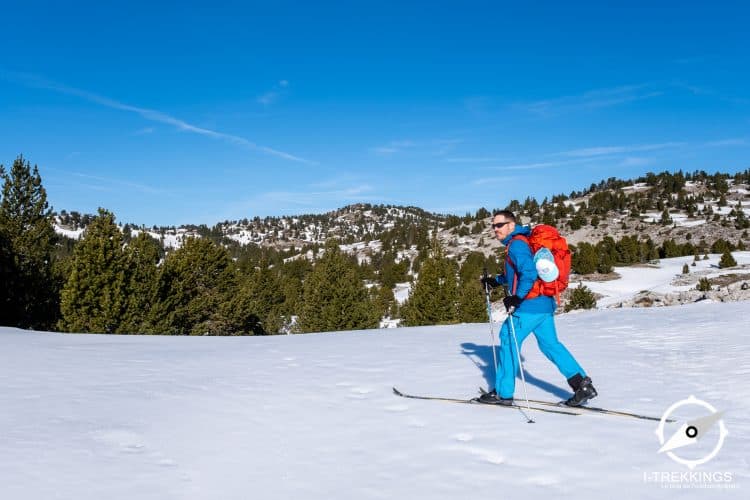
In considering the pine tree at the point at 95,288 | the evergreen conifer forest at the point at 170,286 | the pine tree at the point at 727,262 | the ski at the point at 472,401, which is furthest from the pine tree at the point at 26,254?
the pine tree at the point at 727,262

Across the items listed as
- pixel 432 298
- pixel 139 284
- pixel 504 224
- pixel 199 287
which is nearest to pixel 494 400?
pixel 504 224

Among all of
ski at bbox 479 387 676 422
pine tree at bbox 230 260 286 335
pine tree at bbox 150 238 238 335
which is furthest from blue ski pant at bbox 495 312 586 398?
pine tree at bbox 230 260 286 335

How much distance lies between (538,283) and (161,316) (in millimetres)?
26281

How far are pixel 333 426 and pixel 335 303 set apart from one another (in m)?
27.7

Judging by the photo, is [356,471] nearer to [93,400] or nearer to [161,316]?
[93,400]

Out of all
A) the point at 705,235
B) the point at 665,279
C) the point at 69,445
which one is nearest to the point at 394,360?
the point at 69,445

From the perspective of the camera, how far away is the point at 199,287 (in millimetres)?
34938

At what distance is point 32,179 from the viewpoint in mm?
32312

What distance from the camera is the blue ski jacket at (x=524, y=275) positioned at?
5.52 meters

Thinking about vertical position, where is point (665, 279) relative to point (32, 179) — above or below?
below

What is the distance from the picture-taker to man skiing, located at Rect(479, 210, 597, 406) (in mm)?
5562

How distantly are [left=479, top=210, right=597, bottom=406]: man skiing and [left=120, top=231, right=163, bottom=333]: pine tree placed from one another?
75.7ft

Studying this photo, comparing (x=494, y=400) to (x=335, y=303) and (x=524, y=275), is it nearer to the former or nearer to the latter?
(x=524, y=275)

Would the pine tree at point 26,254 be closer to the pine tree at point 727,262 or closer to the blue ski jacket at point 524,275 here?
the blue ski jacket at point 524,275
